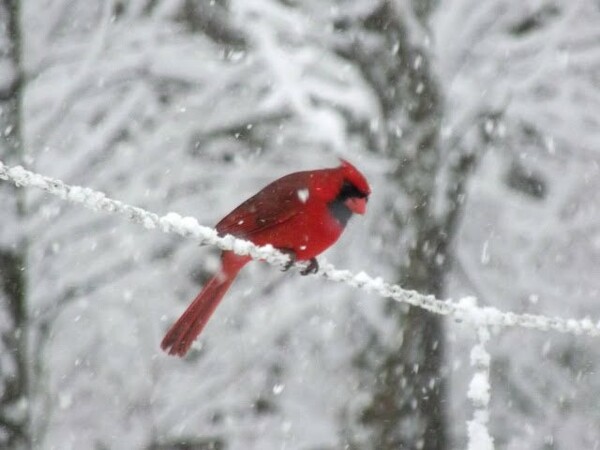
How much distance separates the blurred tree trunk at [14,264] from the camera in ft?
16.0

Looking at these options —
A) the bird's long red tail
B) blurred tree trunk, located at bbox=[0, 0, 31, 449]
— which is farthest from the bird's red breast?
blurred tree trunk, located at bbox=[0, 0, 31, 449]

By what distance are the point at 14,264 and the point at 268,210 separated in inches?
81.6

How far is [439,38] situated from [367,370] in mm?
2053

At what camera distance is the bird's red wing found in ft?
11.3

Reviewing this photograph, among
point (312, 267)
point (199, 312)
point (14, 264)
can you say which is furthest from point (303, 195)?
point (14, 264)

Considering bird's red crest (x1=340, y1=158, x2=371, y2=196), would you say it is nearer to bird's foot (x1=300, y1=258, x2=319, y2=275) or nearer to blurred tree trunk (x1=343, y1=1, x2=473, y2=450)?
bird's foot (x1=300, y1=258, x2=319, y2=275)

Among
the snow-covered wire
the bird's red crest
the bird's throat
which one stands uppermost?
the snow-covered wire

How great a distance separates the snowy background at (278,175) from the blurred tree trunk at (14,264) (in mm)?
15

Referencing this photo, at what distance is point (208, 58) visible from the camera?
18.8ft

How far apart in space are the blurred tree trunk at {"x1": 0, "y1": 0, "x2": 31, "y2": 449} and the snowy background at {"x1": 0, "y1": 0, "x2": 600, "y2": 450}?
0.02 metres

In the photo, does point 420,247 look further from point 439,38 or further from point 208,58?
point 208,58

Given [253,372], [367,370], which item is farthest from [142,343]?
[367,370]

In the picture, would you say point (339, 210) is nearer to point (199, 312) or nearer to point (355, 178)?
point (355, 178)

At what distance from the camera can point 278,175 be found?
578cm
